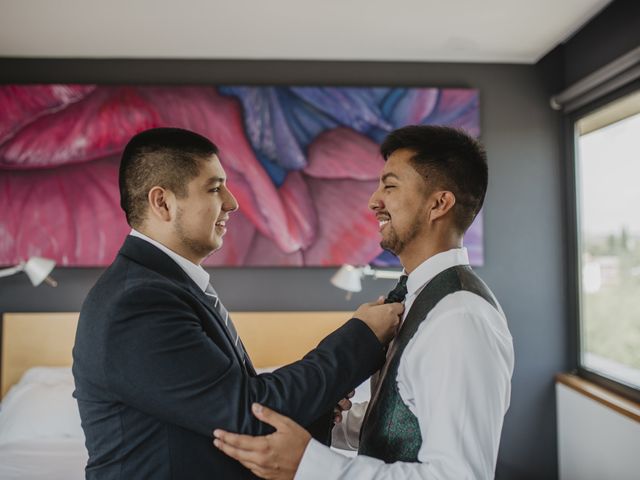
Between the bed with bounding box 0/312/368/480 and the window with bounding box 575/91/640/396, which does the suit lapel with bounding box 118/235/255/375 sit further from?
the window with bounding box 575/91/640/396

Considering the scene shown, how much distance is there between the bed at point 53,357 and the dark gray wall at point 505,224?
118 mm

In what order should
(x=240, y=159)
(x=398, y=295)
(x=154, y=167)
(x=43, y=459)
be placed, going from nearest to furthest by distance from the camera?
(x=154, y=167), (x=398, y=295), (x=43, y=459), (x=240, y=159)

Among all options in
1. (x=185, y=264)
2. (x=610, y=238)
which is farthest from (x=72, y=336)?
(x=610, y=238)

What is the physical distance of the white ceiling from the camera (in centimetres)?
280

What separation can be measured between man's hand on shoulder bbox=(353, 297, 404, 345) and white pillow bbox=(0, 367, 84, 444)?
2.08 meters

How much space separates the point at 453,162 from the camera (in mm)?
1355

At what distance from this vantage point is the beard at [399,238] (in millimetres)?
1379

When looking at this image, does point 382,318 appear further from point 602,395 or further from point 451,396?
point 602,395

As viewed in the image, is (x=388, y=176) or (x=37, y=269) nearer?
(x=388, y=176)

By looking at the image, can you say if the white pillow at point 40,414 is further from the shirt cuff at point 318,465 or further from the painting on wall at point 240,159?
the shirt cuff at point 318,465

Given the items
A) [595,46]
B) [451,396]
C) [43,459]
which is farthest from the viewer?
[595,46]

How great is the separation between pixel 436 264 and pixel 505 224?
2.37 metres

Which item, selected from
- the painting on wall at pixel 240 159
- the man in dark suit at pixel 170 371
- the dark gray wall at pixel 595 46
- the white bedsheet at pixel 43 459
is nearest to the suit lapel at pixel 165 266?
the man in dark suit at pixel 170 371

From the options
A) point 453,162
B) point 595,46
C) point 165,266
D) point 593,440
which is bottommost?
point 593,440
